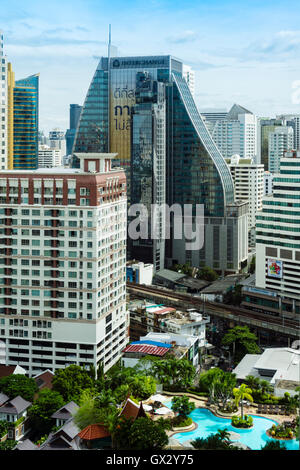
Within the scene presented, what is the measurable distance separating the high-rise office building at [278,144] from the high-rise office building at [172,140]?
51.1 feet

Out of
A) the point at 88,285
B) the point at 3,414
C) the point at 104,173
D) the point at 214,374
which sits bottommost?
the point at 3,414

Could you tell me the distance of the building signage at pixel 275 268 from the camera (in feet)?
60.1

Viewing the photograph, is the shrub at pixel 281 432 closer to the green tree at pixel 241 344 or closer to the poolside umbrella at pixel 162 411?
the poolside umbrella at pixel 162 411

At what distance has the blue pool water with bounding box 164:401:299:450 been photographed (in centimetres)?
730

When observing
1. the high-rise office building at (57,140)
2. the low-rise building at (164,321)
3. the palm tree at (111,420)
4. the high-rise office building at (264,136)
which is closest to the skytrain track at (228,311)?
the low-rise building at (164,321)

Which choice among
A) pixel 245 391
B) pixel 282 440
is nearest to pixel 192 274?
pixel 245 391

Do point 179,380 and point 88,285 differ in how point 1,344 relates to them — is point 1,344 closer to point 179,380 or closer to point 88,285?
point 88,285

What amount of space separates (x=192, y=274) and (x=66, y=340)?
11877mm

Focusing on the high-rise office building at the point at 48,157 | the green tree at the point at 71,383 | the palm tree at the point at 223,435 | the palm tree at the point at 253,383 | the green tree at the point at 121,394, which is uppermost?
the high-rise office building at the point at 48,157

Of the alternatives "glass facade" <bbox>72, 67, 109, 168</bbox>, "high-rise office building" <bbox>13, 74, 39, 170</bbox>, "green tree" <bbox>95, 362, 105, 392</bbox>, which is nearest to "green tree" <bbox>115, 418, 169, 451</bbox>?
"green tree" <bbox>95, 362, 105, 392</bbox>

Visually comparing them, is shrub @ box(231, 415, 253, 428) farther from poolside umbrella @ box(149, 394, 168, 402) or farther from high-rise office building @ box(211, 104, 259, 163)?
high-rise office building @ box(211, 104, 259, 163)

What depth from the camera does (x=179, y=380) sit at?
420 inches

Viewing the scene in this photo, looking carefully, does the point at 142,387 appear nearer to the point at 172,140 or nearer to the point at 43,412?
the point at 43,412
